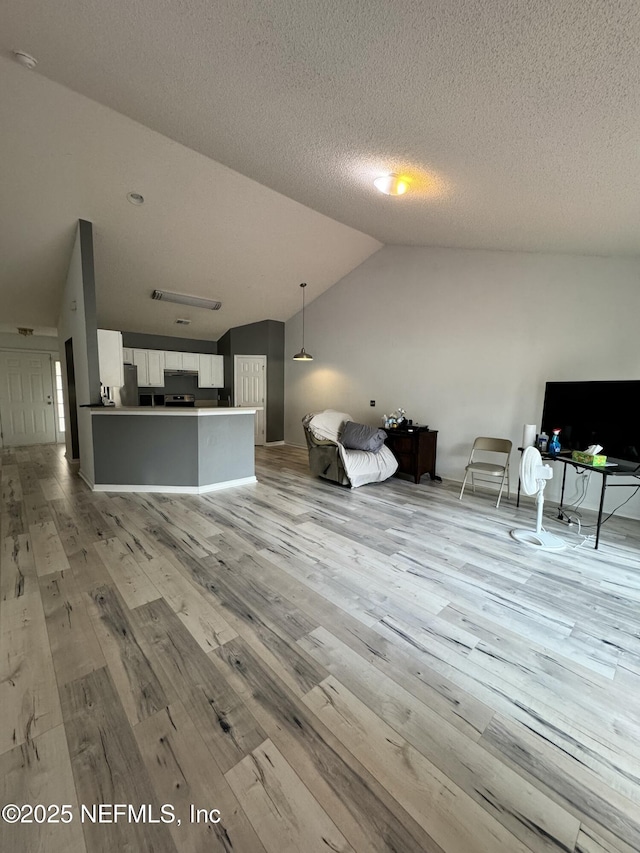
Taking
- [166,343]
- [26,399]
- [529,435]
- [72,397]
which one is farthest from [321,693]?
[26,399]

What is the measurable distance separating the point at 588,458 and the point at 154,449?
4598mm

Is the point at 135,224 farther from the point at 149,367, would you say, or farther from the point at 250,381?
the point at 250,381

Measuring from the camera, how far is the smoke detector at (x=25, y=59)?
228 cm

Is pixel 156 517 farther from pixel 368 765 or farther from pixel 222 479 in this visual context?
pixel 368 765

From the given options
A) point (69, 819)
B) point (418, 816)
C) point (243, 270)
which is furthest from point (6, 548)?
point (243, 270)

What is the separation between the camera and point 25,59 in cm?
232

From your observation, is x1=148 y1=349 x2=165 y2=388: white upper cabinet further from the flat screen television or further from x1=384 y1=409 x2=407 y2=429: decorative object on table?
the flat screen television

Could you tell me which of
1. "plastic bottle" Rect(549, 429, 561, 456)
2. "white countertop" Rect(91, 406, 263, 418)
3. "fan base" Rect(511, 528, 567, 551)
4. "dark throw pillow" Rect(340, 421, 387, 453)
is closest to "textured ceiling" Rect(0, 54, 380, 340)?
"white countertop" Rect(91, 406, 263, 418)

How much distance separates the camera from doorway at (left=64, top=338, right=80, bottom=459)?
213 inches

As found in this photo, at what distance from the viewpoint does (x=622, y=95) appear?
5.15 feet

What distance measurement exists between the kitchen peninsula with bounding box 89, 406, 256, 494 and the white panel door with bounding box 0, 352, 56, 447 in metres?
4.78

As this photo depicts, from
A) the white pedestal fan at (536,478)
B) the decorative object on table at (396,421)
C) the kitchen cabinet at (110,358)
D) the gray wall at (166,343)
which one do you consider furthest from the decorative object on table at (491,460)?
the gray wall at (166,343)

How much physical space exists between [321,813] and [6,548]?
3039mm

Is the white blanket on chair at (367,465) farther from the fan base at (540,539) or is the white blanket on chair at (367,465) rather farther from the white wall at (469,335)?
the fan base at (540,539)
